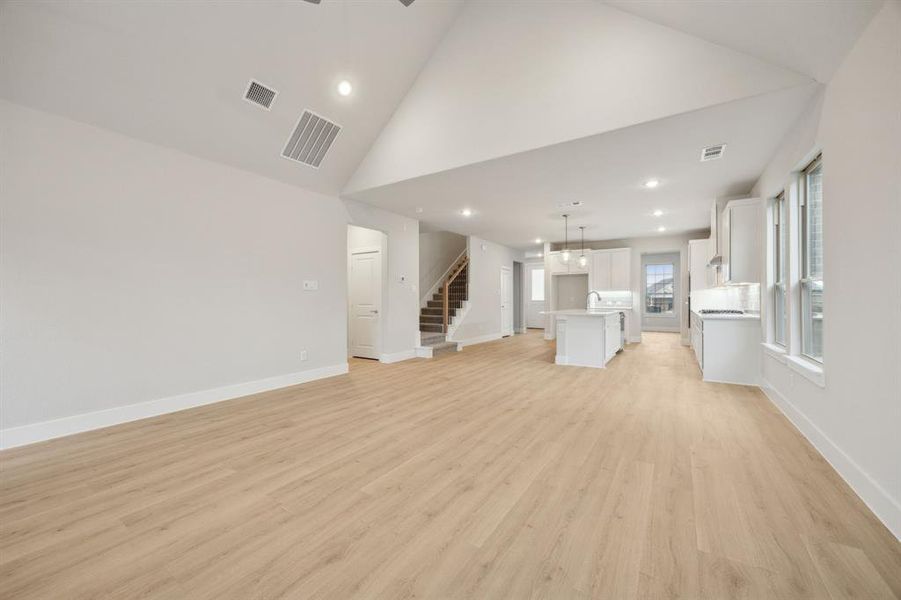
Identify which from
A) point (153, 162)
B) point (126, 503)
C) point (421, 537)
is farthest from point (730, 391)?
point (153, 162)

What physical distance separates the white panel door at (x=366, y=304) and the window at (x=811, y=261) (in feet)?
19.0

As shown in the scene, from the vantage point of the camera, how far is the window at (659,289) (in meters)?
11.7

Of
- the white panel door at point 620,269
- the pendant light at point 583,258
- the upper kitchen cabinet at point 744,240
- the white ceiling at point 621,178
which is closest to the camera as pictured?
the white ceiling at point 621,178

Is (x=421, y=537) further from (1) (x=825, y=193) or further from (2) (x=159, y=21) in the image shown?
(2) (x=159, y=21)

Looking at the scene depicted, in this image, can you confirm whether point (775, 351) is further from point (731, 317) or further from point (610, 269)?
point (610, 269)

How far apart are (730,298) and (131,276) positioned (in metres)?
9.25

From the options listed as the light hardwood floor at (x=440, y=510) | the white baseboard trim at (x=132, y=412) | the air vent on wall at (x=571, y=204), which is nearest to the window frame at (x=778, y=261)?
the light hardwood floor at (x=440, y=510)

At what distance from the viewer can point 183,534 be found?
6.07 ft

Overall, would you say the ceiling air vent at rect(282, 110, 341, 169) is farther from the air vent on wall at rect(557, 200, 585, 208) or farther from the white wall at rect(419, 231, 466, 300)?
the white wall at rect(419, 231, 466, 300)

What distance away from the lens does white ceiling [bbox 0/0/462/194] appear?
114 inches

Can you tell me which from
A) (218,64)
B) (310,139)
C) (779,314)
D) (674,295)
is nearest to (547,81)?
(310,139)

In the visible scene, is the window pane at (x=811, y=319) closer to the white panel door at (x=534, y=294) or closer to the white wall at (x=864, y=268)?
the white wall at (x=864, y=268)

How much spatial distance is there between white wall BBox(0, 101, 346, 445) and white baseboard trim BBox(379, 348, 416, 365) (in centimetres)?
173

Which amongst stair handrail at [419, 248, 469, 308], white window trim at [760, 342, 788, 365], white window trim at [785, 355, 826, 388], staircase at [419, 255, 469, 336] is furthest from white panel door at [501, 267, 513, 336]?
white window trim at [785, 355, 826, 388]
